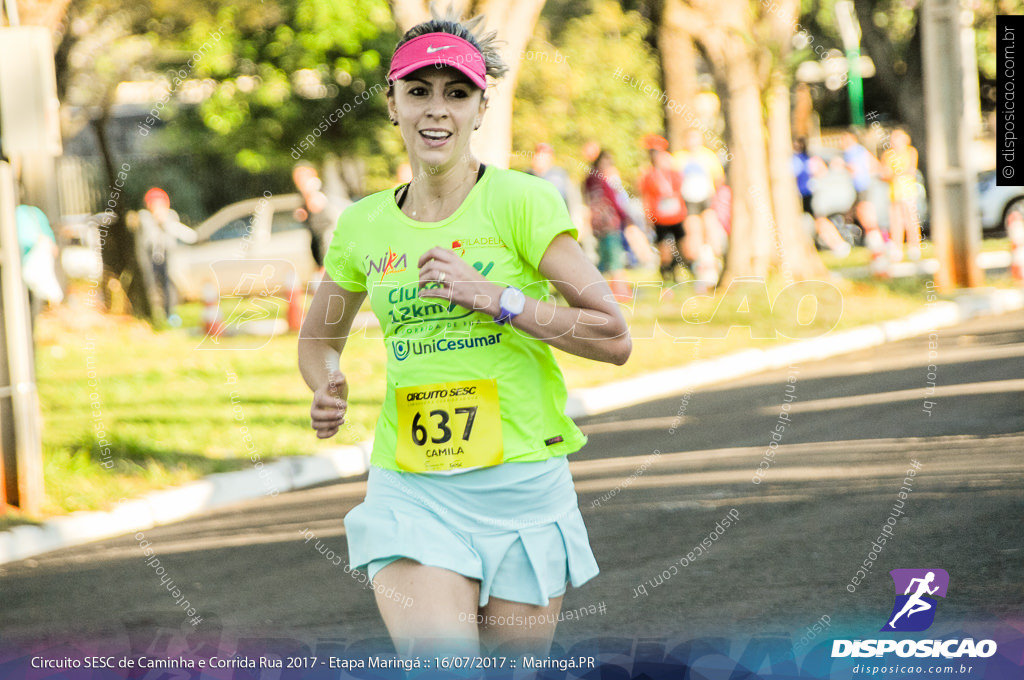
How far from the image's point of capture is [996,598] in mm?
4844

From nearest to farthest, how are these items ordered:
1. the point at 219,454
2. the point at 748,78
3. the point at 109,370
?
the point at 219,454 < the point at 109,370 < the point at 748,78

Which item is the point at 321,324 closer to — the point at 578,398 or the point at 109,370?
the point at 578,398

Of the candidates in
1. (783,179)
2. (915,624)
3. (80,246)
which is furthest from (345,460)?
(80,246)

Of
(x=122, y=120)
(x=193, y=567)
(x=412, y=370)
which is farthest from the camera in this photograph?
(x=122, y=120)

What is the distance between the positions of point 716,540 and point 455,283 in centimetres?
353

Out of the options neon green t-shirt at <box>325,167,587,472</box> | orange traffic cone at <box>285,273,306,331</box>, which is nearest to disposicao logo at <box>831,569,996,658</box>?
neon green t-shirt at <box>325,167,587,472</box>

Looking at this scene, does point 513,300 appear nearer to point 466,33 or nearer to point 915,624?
point 466,33

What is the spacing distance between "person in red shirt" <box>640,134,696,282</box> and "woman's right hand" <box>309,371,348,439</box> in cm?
1053

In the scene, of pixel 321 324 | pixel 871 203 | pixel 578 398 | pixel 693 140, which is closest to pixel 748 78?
pixel 693 140

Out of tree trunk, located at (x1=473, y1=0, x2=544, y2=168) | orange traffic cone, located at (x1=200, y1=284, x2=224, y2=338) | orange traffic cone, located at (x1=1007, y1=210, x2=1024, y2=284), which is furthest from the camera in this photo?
orange traffic cone, located at (x1=1007, y1=210, x2=1024, y2=284)

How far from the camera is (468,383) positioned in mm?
2951

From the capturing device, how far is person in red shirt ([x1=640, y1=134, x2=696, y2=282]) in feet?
44.8

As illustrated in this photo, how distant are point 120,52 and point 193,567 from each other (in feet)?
61.7

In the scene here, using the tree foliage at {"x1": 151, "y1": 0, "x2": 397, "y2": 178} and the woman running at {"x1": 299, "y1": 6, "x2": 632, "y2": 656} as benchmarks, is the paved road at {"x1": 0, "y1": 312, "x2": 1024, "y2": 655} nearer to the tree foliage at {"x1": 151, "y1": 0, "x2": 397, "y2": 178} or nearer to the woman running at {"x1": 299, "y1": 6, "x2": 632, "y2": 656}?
the woman running at {"x1": 299, "y1": 6, "x2": 632, "y2": 656}
